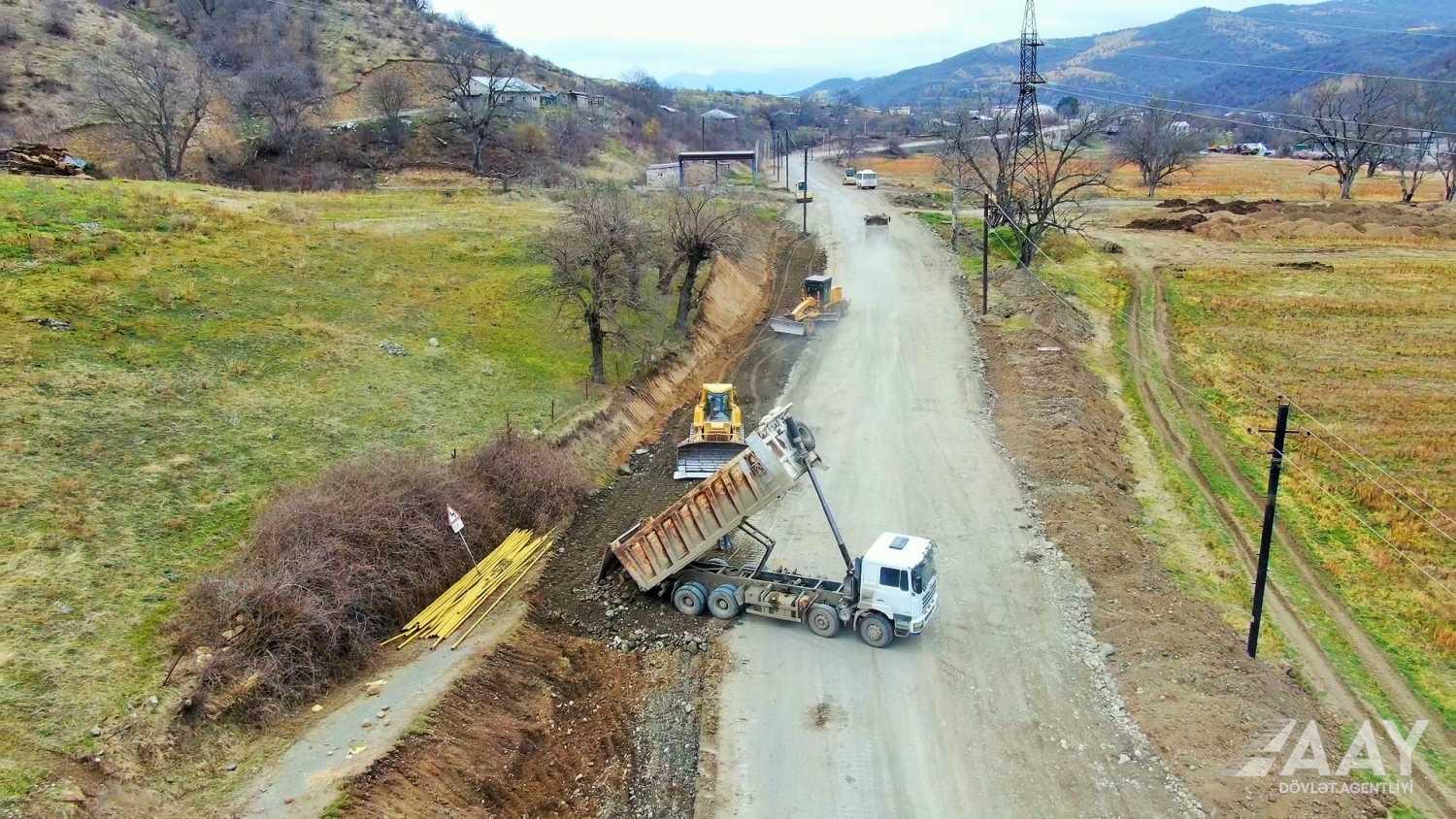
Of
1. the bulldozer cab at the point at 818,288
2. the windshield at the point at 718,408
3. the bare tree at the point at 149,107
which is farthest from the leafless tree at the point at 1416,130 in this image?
the bare tree at the point at 149,107

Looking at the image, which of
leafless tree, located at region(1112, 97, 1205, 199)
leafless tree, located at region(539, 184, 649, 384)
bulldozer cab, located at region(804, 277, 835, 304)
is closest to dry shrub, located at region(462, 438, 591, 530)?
leafless tree, located at region(539, 184, 649, 384)

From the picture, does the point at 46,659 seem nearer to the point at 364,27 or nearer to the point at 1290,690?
the point at 1290,690

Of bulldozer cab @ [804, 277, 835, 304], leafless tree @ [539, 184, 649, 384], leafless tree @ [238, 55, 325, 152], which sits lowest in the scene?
bulldozer cab @ [804, 277, 835, 304]

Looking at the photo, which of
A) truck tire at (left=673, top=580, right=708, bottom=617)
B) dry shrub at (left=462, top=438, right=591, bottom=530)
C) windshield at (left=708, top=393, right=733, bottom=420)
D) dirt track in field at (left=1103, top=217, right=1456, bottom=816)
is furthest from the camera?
windshield at (left=708, top=393, right=733, bottom=420)

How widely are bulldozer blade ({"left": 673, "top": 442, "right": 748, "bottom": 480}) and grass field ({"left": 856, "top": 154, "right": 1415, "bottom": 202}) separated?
77015mm

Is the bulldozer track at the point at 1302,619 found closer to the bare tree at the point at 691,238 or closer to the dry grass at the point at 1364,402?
the dry grass at the point at 1364,402

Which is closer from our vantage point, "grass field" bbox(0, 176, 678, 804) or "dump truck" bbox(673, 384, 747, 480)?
"grass field" bbox(0, 176, 678, 804)

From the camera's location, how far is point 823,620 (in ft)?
63.1

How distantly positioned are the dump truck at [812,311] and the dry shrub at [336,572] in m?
22.8

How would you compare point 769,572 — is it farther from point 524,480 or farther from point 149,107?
point 149,107

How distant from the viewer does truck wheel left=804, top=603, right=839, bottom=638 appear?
19.1 m

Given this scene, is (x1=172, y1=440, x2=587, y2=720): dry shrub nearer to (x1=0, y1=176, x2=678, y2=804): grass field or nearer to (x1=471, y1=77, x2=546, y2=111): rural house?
(x1=0, y1=176, x2=678, y2=804): grass field

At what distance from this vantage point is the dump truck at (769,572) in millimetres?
18656

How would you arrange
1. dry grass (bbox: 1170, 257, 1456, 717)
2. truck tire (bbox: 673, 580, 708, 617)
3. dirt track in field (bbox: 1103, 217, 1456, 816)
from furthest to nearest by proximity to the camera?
dry grass (bbox: 1170, 257, 1456, 717) < truck tire (bbox: 673, 580, 708, 617) < dirt track in field (bbox: 1103, 217, 1456, 816)
